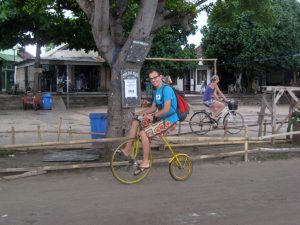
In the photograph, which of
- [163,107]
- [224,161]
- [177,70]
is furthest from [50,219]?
[177,70]

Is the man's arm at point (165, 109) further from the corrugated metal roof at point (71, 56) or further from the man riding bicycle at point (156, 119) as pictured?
the corrugated metal roof at point (71, 56)

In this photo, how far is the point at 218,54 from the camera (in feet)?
117

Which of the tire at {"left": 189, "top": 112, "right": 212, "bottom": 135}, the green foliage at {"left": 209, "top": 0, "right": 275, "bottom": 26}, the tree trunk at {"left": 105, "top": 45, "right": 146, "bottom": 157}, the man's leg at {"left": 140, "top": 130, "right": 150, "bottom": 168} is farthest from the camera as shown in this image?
the tire at {"left": 189, "top": 112, "right": 212, "bottom": 135}

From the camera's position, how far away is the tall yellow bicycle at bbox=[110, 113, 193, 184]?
7.20m

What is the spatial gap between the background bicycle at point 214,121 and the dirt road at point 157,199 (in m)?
4.55

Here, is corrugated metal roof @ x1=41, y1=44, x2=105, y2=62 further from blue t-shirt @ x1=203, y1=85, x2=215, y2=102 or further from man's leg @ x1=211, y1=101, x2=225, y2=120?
man's leg @ x1=211, y1=101, x2=225, y2=120

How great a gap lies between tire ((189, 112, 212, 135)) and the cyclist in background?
226mm

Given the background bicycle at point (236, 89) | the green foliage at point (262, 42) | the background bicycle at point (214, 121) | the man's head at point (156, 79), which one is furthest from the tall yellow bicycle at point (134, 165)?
the background bicycle at point (236, 89)

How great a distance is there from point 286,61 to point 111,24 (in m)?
26.6

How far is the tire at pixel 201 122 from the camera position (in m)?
12.8

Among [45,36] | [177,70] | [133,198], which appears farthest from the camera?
[177,70]

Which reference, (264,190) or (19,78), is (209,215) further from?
(19,78)

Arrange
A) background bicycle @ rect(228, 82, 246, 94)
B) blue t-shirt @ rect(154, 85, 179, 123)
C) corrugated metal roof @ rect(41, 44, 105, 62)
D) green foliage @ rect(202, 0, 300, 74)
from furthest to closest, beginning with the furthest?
background bicycle @ rect(228, 82, 246, 94) → corrugated metal roof @ rect(41, 44, 105, 62) → green foliage @ rect(202, 0, 300, 74) → blue t-shirt @ rect(154, 85, 179, 123)

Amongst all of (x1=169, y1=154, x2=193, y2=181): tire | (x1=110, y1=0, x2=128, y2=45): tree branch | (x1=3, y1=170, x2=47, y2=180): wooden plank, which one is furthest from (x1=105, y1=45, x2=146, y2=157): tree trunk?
(x1=169, y1=154, x2=193, y2=181): tire
